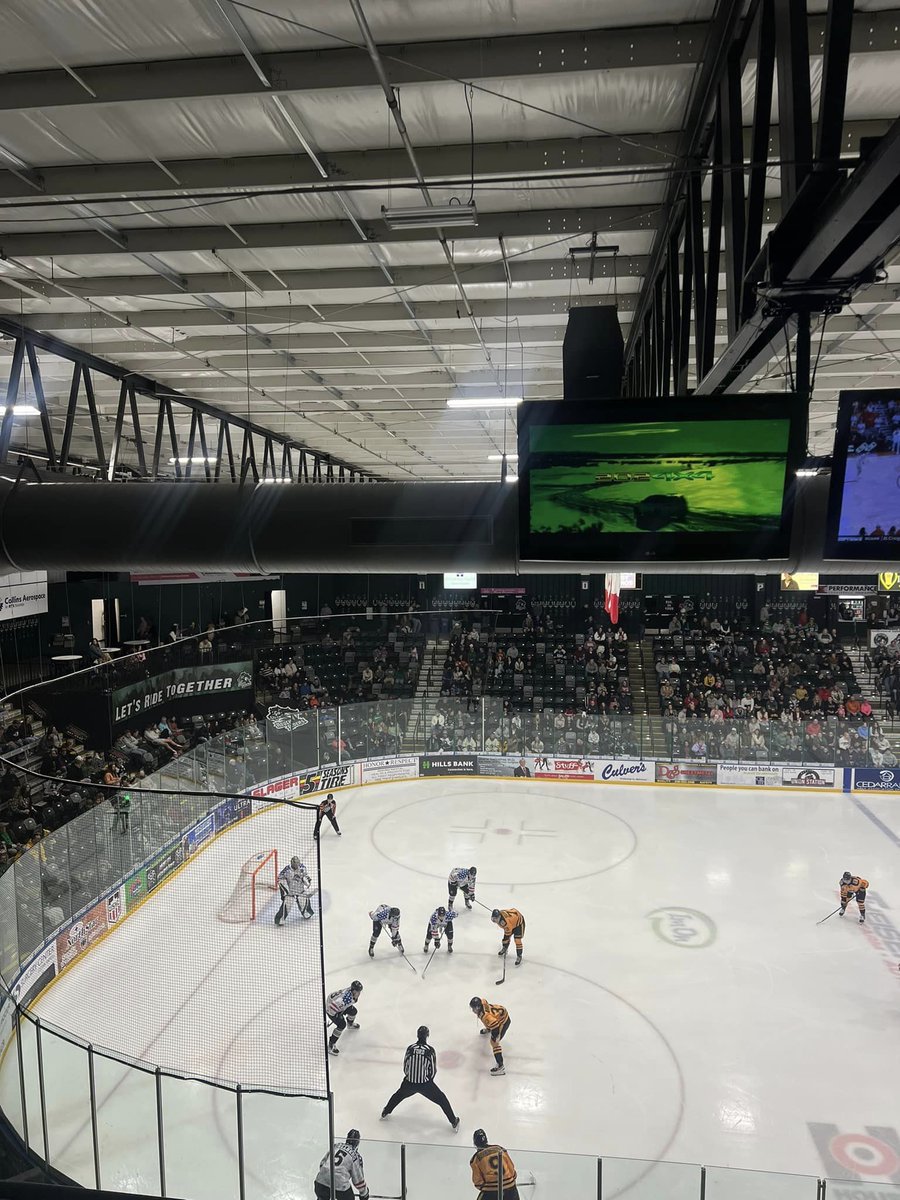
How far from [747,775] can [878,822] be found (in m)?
3.18

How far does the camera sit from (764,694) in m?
23.2

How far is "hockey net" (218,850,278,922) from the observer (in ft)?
27.5

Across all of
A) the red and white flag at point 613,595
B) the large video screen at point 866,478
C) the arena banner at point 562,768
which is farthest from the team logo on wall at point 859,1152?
the red and white flag at point 613,595

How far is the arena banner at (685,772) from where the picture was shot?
61.3 ft

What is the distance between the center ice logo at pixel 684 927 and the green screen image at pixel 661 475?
8.82 m

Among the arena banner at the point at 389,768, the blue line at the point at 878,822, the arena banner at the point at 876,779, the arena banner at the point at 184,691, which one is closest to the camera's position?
the arena banner at the point at 184,691

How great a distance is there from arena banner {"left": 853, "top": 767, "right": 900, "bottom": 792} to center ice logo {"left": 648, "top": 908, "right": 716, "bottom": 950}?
8105 mm

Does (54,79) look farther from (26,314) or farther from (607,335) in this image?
(26,314)

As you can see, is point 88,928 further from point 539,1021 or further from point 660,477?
point 660,477

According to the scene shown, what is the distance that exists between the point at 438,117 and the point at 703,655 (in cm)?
2346

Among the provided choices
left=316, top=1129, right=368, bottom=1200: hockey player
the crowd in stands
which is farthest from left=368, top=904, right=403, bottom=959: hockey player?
the crowd in stands

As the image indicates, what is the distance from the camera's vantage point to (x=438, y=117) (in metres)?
5.02

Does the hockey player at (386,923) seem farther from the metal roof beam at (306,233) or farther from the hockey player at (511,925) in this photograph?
the metal roof beam at (306,233)

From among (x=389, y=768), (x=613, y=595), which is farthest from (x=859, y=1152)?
(x=613, y=595)
